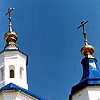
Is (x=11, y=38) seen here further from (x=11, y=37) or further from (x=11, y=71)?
(x=11, y=71)

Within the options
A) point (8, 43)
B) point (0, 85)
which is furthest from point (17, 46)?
point (0, 85)

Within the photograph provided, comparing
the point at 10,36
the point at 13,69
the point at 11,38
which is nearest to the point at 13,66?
the point at 13,69

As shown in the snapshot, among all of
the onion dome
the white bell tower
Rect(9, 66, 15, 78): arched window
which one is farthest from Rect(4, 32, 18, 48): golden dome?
Rect(9, 66, 15, 78): arched window

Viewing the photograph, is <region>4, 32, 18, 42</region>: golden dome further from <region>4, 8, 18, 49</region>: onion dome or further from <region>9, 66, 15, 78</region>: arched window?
<region>9, 66, 15, 78</region>: arched window

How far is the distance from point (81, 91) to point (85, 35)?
4011 mm

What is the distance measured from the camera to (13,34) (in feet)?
71.3

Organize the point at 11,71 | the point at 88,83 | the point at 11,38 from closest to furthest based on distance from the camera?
the point at 88,83
the point at 11,71
the point at 11,38

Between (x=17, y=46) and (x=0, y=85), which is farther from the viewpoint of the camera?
(x=17, y=46)

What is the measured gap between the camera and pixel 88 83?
20141mm

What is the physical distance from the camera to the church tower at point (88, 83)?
19903 millimetres

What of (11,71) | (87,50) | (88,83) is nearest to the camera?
(88,83)

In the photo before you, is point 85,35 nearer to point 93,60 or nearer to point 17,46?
point 93,60

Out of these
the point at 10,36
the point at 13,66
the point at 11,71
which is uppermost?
the point at 10,36

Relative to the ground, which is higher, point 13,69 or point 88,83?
point 13,69
